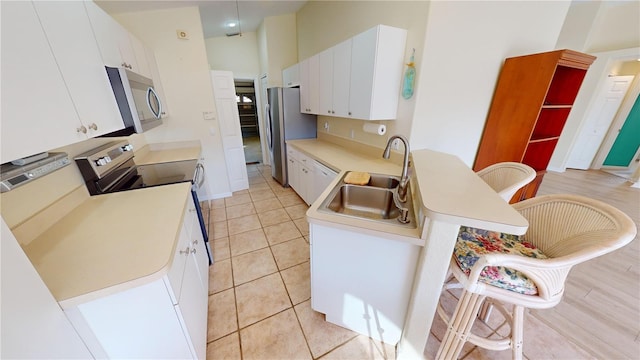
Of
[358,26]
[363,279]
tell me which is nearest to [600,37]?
[358,26]

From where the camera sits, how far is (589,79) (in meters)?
4.03

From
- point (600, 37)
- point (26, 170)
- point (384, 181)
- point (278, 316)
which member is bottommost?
point (278, 316)

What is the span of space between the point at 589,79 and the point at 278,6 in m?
5.87

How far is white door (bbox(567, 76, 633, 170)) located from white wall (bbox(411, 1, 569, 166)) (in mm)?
3745

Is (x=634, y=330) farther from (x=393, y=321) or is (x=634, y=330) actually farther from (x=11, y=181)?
(x=11, y=181)

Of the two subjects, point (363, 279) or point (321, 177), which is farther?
point (321, 177)

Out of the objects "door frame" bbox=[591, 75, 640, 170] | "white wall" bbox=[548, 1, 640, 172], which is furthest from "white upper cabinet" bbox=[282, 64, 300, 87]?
"door frame" bbox=[591, 75, 640, 170]

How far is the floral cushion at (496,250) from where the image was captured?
955 mm

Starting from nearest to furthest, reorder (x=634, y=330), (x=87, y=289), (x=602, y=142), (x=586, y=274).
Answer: (x=87, y=289) < (x=634, y=330) < (x=586, y=274) < (x=602, y=142)

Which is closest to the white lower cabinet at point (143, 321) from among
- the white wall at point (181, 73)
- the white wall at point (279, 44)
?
the white wall at point (181, 73)

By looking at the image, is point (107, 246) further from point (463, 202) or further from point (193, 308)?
point (463, 202)

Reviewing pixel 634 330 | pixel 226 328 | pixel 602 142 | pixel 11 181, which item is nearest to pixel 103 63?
pixel 11 181

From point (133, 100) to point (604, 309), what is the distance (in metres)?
3.79

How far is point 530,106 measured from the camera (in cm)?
197
